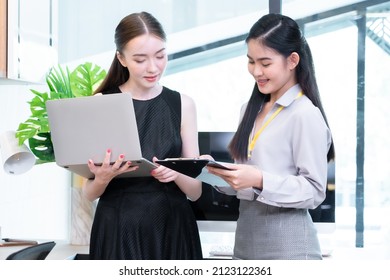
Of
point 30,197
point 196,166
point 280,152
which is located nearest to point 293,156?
point 280,152

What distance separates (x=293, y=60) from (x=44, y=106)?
122 centimetres

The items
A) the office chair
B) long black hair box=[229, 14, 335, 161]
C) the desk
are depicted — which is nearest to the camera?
the office chair

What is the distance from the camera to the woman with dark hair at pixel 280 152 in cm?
150

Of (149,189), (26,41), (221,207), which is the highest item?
(26,41)

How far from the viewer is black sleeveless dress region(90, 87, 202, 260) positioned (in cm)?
184

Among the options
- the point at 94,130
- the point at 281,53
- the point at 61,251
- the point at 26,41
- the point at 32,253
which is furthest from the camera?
the point at 26,41

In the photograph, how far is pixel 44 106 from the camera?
8.39ft

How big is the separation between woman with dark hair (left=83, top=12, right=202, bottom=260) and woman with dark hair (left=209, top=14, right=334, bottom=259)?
257 millimetres

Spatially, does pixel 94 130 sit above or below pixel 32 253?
above

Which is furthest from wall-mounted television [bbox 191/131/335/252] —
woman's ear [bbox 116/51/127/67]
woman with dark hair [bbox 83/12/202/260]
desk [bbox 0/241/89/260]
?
woman's ear [bbox 116/51/127/67]

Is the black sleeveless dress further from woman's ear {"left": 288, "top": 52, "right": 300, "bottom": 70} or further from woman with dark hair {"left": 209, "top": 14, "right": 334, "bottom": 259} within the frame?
woman's ear {"left": 288, "top": 52, "right": 300, "bottom": 70}

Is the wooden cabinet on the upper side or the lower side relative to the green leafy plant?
upper

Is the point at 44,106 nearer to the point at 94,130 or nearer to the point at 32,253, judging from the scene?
the point at 94,130
